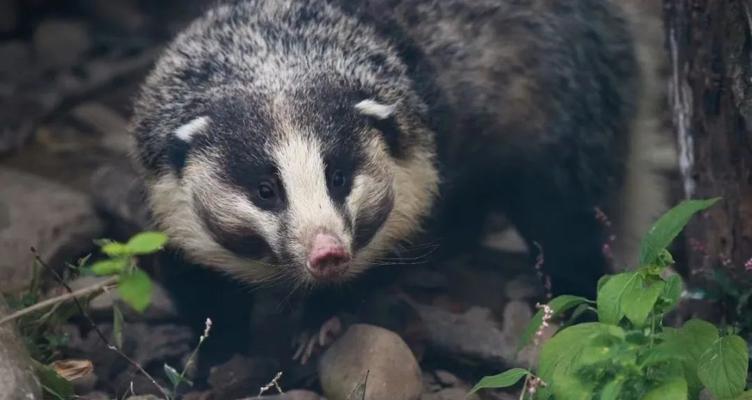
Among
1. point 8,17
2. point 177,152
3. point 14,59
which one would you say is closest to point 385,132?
point 177,152

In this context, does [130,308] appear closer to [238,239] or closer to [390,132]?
[238,239]

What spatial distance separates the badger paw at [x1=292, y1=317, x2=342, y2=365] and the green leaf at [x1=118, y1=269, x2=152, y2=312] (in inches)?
77.7

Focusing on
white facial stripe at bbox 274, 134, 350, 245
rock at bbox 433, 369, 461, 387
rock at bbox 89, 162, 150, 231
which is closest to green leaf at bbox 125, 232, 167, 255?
white facial stripe at bbox 274, 134, 350, 245

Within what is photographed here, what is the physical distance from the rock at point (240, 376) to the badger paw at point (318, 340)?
137mm

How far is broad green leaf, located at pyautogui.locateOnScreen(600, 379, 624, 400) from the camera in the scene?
342 cm

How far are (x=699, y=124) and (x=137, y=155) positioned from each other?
242 centimetres

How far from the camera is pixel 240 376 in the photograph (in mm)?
5195

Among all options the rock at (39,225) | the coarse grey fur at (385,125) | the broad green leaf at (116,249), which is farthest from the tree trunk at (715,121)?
the rock at (39,225)

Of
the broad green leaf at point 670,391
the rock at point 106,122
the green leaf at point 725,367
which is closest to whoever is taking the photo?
the broad green leaf at point 670,391

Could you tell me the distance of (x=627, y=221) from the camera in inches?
248

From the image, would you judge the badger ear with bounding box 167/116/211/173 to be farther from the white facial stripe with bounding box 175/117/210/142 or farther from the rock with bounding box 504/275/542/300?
the rock with bounding box 504/275/542/300

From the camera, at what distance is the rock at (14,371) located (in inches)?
151

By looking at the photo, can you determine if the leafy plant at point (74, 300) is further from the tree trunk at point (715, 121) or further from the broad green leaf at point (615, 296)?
the tree trunk at point (715, 121)

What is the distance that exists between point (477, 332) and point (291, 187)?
156 cm
